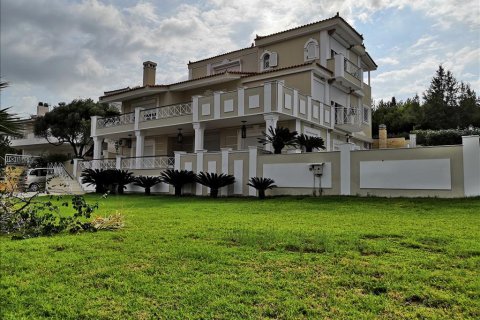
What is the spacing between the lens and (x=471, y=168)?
37.8 ft

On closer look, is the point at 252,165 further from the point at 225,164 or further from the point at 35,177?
the point at 35,177

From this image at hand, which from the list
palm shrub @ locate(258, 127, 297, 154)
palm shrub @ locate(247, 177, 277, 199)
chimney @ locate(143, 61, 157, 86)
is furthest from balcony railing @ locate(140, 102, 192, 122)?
palm shrub @ locate(247, 177, 277, 199)

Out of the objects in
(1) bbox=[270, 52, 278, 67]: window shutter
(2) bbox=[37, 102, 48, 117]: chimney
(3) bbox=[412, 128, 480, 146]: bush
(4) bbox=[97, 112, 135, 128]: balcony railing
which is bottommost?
(3) bbox=[412, 128, 480, 146]: bush

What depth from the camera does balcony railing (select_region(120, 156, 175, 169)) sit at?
2055cm

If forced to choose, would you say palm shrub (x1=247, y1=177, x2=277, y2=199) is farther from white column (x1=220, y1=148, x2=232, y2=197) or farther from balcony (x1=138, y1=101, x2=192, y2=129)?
balcony (x1=138, y1=101, x2=192, y2=129)

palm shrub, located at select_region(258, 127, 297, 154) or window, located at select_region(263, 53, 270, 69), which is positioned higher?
window, located at select_region(263, 53, 270, 69)

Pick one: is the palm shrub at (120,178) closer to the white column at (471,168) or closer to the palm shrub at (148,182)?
the palm shrub at (148,182)

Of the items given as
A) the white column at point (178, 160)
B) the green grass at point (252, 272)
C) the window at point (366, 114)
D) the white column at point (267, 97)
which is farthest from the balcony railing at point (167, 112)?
the green grass at point (252, 272)

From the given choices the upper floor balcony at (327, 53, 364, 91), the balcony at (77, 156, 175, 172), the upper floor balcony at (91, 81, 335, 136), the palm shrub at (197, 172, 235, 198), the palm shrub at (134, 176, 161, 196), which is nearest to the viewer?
the palm shrub at (197, 172, 235, 198)

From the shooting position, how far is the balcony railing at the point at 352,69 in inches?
900

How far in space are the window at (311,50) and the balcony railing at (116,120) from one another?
11803mm

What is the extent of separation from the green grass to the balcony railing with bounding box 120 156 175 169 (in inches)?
504

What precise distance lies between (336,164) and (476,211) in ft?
18.1

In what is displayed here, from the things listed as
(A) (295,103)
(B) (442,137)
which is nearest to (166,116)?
Result: (A) (295,103)
